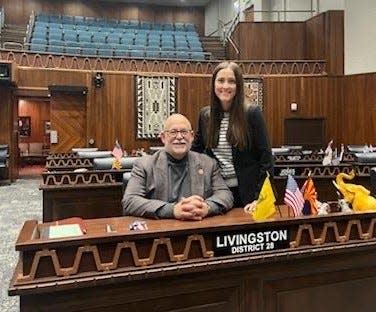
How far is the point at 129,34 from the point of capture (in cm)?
1359

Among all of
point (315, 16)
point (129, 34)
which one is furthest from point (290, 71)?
point (129, 34)

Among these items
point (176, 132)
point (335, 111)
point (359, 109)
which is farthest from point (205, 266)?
point (335, 111)

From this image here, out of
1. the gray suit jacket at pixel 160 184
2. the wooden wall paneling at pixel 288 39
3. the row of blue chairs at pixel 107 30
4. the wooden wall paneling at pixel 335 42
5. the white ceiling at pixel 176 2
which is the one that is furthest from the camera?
the white ceiling at pixel 176 2

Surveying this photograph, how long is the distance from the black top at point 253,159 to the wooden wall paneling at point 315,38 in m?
10.0

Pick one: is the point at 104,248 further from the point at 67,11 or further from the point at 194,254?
the point at 67,11

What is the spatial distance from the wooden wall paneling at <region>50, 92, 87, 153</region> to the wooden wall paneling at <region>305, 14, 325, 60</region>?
20.4ft

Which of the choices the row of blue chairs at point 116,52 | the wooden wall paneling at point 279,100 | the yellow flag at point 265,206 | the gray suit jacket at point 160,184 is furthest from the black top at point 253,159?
the row of blue chairs at point 116,52

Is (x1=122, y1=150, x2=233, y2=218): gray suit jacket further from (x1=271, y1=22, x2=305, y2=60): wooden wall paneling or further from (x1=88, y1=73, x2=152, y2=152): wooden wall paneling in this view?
(x1=271, y1=22, x2=305, y2=60): wooden wall paneling

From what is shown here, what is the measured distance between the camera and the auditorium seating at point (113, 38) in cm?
1159

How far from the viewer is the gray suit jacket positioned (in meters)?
1.89

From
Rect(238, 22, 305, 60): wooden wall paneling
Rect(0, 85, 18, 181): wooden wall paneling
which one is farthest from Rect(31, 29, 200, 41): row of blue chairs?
Rect(0, 85, 18, 181): wooden wall paneling

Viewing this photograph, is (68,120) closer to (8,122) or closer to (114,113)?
(114,113)

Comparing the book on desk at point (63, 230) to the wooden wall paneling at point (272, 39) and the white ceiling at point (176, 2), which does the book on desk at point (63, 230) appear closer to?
the wooden wall paneling at point (272, 39)

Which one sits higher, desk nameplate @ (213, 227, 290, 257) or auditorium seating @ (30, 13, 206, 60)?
auditorium seating @ (30, 13, 206, 60)
